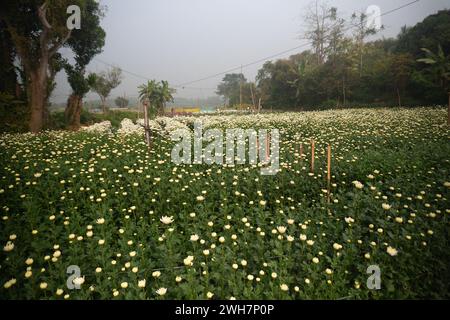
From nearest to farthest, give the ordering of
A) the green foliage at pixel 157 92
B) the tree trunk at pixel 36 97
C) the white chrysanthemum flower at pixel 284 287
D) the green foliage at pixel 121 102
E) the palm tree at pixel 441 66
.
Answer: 1. the white chrysanthemum flower at pixel 284 287
2. the tree trunk at pixel 36 97
3. the palm tree at pixel 441 66
4. the green foliage at pixel 157 92
5. the green foliage at pixel 121 102

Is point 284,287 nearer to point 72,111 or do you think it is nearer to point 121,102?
point 72,111

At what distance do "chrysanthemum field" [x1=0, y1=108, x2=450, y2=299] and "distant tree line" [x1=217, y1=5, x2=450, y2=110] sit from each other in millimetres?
25559

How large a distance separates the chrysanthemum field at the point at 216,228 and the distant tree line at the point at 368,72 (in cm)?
2556

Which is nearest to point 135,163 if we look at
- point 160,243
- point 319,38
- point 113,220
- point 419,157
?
point 113,220

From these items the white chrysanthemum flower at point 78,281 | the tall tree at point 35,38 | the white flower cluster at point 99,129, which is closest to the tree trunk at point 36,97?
the tall tree at point 35,38

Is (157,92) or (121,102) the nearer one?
(157,92)

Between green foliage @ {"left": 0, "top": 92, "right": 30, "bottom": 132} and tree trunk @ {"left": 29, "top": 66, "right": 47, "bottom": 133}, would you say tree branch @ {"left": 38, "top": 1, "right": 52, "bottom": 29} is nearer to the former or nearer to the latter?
tree trunk @ {"left": 29, "top": 66, "right": 47, "bottom": 133}

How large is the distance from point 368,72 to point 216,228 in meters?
38.2

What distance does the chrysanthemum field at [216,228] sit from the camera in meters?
3.05

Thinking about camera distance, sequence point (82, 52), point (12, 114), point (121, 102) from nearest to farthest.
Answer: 1. point (12, 114)
2. point (82, 52)
3. point (121, 102)

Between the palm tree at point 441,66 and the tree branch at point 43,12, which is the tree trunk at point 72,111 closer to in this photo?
the tree branch at point 43,12

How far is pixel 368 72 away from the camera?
1356 inches

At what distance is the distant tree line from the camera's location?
2661cm

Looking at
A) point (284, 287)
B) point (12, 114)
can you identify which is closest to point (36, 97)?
point (12, 114)
